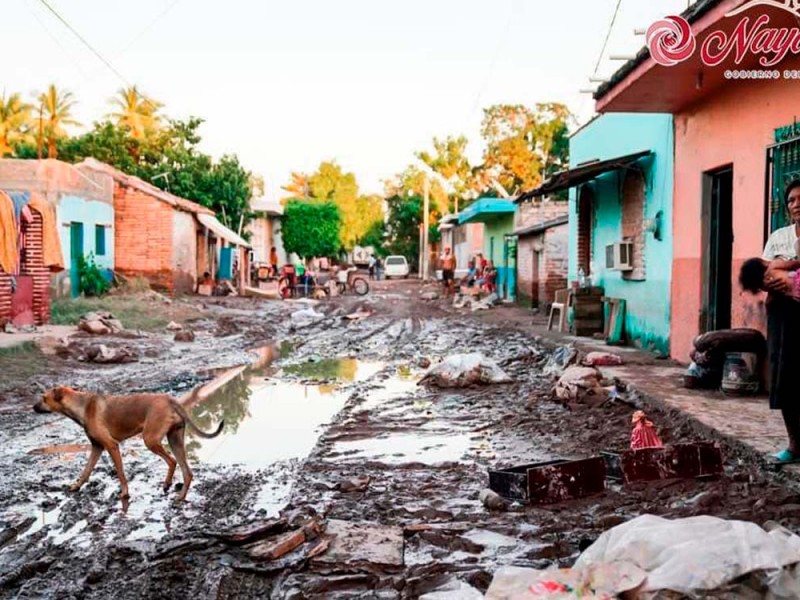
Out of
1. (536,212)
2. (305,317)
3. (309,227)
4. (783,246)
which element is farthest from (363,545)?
(309,227)

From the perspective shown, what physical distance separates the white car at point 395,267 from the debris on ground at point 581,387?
50.7 meters

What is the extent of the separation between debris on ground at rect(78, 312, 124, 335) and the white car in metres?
42.9

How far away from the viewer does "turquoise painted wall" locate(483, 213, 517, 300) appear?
95.9 ft

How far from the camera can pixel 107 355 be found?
12992mm

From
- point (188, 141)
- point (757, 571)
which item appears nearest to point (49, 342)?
point (757, 571)

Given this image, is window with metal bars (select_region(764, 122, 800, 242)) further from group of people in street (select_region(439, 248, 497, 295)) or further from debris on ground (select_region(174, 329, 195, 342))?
group of people in street (select_region(439, 248, 497, 295))

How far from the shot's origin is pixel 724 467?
5.70 metres

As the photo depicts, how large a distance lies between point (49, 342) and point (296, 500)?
9204mm

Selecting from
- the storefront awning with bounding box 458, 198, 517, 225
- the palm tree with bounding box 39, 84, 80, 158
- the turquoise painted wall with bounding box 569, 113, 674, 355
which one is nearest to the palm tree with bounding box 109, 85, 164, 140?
the palm tree with bounding box 39, 84, 80, 158

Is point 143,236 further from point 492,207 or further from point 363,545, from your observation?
point 363,545

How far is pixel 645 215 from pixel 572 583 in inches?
402

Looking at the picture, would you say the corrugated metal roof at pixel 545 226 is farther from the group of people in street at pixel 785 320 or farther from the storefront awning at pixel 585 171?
the group of people in street at pixel 785 320

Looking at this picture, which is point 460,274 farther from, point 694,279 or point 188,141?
point 694,279

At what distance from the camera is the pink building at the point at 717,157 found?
756 cm
